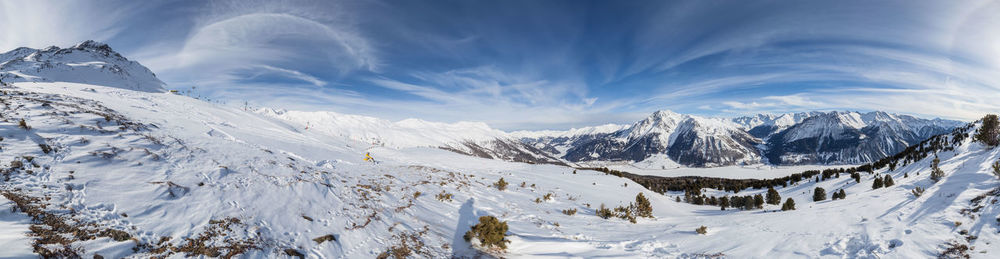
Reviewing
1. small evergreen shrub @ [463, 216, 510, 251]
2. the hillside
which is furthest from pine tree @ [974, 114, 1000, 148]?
small evergreen shrub @ [463, 216, 510, 251]

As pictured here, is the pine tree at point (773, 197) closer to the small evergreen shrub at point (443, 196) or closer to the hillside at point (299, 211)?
the hillside at point (299, 211)

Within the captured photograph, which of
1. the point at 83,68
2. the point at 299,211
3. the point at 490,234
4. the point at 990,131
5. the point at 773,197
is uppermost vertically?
the point at 83,68

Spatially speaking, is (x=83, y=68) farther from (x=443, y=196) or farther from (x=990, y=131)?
(x=990, y=131)

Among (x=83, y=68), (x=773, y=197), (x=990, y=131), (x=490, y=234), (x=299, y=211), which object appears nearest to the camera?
(x=299, y=211)

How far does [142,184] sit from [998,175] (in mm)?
30455

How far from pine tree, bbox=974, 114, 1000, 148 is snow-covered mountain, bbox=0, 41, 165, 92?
496 feet

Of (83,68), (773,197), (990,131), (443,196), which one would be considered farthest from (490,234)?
(83,68)

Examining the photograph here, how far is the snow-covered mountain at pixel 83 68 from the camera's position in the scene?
110 m

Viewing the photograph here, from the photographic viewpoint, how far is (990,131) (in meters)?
22.5

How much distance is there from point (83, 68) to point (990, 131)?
251380mm

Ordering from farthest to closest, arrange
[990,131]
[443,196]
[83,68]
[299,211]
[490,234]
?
[83,68] → [990,131] → [443,196] → [490,234] → [299,211]

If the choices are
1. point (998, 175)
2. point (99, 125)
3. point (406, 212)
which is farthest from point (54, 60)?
point (998, 175)

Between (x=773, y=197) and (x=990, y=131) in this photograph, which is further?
(x=773, y=197)

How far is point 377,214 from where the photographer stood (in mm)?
11992
